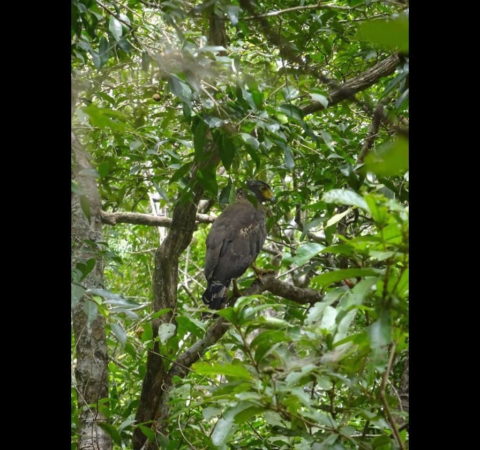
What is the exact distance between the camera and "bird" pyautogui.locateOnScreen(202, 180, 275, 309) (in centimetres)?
277

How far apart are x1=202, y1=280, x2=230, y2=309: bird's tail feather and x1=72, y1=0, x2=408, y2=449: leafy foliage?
26 cm

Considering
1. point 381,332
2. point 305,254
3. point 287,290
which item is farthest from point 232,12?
point 287,290

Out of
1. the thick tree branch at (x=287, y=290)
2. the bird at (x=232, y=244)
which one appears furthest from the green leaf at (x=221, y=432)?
the bird at (x=232, y=244)

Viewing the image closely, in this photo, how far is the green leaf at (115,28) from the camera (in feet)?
4.13

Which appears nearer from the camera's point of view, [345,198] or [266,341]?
[345,198]

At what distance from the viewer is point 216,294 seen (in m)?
2.75

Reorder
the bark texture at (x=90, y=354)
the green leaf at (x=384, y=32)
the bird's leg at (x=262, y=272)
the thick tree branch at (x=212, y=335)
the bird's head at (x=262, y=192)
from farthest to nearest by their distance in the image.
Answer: the bird's head at (x=262, y=192), the bird's leg at (x=262, y=272), the thick tree branch at (x=212, y=335), the bark texture at (x=90, y=354), the green leaf at (x=384, y=32)

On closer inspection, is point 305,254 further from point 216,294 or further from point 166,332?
point 216,294

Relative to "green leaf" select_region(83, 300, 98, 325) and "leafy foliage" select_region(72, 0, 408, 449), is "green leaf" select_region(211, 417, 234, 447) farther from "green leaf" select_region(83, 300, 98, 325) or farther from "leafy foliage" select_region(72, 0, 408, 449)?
"green leaf" select_region(83, 300, 98, 325)

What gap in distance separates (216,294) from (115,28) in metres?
1.63

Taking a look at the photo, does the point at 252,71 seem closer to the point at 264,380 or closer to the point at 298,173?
the point at 298,173

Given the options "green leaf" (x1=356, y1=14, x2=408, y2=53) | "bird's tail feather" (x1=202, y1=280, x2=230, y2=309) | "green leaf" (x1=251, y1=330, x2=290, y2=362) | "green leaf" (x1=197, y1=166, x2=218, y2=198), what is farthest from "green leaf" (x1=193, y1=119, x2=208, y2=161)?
"bird's tail feather" (x1=202, y1=280, x2=230, y2=309)

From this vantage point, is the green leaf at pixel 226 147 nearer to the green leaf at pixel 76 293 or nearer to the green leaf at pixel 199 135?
the green leaf at pixel 199 135
